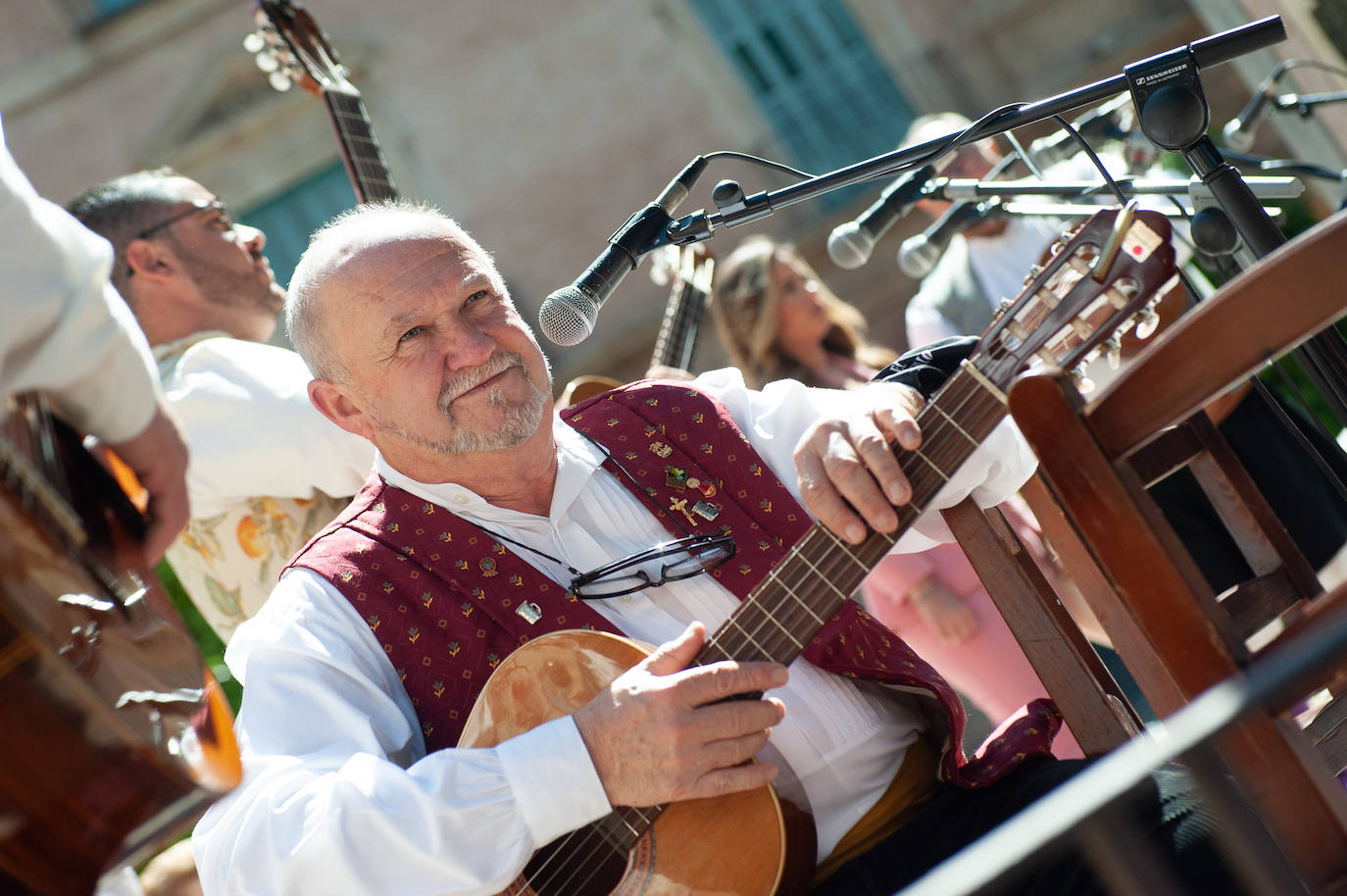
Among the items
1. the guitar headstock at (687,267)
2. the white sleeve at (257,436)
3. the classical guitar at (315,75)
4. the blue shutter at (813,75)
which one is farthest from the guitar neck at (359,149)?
the blue shutter at (813,75)

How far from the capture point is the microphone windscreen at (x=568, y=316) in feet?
5.34

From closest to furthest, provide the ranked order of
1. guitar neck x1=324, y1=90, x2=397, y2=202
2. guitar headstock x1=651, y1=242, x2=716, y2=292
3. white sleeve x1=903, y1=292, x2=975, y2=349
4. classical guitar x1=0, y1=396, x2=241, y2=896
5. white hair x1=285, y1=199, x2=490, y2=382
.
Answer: classical guitar x1=0, y1=396, x2=241, y2=896, white hair x1=285, y1=199, x2=490, y2=382, guitar neck x1=324, y1=90, x2=397, y2=202, guitar headstock x1=651, y1=242, x2=716, y2=292, white sleeve x1=903, y1=292, x2=975, y2=349

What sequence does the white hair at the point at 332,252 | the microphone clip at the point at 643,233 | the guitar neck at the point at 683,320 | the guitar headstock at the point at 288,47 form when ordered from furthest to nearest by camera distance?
the guitar neck at the point at 683,320
the guitar headstock at the point at 288,47
the white hair at the point at 332,252
the microphone clip at the point at 643,233

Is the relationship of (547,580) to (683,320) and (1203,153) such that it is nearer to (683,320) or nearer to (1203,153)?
(1203,153)

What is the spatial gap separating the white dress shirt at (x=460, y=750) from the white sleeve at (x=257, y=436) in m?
0.45

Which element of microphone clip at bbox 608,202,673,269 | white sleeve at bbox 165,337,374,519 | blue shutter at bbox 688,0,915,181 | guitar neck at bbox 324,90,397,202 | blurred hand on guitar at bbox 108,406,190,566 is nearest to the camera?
blurred hand on guitar at bbox 108,406,190,566

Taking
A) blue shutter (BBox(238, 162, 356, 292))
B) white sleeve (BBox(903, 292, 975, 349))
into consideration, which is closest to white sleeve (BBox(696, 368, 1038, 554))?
white sleeve (BBox(903, 292, 975, 349))

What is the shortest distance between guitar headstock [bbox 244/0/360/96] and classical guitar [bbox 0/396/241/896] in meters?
2.10

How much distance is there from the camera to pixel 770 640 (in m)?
1.69

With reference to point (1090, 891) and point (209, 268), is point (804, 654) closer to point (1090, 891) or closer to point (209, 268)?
point (1090, 891)

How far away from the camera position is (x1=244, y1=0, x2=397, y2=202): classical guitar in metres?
2.92

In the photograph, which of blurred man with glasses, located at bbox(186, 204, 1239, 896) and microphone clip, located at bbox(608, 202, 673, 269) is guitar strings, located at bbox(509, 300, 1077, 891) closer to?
blurred man with glasses, located at bbox(186, 204, 1239, 896)

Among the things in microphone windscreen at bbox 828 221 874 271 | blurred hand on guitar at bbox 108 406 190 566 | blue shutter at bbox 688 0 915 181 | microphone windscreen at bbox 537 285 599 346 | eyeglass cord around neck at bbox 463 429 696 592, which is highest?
blurred hand on guitar at bbox 108 406 190 566

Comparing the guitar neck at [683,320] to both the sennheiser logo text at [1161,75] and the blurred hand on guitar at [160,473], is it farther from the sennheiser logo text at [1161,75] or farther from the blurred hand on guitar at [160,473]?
the blurred hand on guitar at [160,473]
